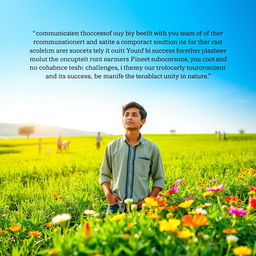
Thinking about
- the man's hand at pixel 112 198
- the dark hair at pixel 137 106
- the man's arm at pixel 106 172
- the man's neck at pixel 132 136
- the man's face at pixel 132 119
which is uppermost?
the dark hair at pixel 137 106

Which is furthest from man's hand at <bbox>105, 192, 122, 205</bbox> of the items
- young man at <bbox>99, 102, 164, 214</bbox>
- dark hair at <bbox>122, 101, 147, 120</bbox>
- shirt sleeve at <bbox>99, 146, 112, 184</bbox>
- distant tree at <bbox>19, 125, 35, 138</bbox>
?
distant tree at <bbox>19, 125, 35, 138</bbox>

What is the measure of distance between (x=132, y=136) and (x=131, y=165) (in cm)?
33

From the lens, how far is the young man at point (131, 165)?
10.1 ft

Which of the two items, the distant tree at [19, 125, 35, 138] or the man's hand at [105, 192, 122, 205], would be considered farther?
the distant tree at [19, 125, 35, 138]

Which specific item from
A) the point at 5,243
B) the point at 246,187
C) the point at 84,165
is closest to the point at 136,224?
the point at 5,243

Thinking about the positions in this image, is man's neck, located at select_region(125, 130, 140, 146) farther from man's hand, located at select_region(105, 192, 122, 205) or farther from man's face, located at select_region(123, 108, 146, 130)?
man's hand, located at select_region(105, 192, 122, 205)

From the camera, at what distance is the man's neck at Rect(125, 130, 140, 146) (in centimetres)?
316

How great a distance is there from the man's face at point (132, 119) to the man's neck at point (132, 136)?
61 millimetres

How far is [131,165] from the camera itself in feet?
10.2

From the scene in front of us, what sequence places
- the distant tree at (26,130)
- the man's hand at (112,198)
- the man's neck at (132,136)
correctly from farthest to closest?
the distant tree at (26,130) < the man's neck at (132,136) < the man's hand at (112,198)

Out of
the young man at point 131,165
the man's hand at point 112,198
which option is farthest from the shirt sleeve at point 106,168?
the man's hand at point 112,198

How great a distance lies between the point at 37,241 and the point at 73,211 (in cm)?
94

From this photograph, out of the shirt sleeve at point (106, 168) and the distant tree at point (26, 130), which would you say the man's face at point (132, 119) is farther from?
the distant tree at point (26, 130)

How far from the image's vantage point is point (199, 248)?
1.54m
